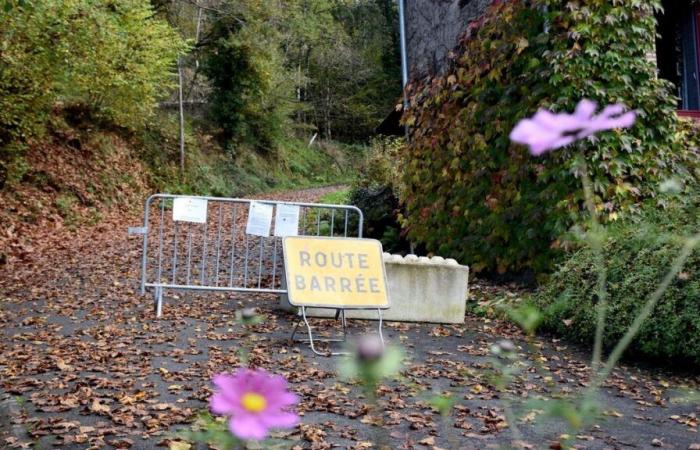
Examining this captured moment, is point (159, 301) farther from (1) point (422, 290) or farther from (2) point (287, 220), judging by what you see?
(1) point (422, 290)

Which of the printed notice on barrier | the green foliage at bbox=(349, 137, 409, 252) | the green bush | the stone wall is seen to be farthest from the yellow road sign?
the stone wall

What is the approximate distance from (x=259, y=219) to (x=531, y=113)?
3461 mm

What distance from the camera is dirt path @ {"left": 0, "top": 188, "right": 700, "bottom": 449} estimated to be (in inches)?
169

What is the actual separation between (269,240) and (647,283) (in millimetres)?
10257

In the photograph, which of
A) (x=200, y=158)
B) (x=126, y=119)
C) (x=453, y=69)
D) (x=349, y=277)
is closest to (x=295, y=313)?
(x=349, y=277)

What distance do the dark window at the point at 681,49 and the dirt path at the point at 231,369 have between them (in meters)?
5.80

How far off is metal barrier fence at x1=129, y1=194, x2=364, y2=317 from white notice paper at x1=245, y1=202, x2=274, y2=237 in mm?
95

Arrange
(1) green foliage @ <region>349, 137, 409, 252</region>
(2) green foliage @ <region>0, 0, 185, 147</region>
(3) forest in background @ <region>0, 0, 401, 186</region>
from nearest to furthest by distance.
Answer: (1) green foliage @ <region>349, 137, 409, 252</region> < (2) green foliage @ <region>0, 0, 185, 147</region> < (3) forest in background @ <region>0, 0, 401, 186</region>

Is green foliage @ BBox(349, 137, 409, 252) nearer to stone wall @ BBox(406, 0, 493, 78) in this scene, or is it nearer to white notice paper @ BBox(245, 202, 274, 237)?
stone wall @ BBox(406, 0, 493, 78)

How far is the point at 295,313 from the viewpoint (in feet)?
27.3

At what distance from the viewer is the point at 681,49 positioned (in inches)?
444

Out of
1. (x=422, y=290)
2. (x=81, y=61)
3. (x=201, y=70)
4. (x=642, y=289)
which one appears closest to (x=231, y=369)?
(x=422, y=290)

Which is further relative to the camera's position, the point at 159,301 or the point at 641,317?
the point at 159,301

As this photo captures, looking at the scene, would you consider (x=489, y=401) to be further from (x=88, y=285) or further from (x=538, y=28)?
(x=88, y=285)
